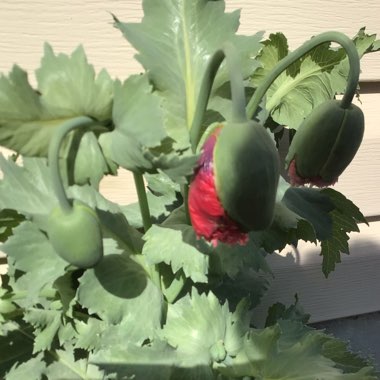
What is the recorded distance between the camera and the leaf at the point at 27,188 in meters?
0.63

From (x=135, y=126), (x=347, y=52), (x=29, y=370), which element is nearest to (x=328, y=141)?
(x=347, y=52)

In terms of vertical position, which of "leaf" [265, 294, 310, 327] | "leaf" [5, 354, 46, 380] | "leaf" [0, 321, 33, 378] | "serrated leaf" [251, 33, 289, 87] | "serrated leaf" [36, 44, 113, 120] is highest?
"serrated leaf" [36, 44, 113, 120]

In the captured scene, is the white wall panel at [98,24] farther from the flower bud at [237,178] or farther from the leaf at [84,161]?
the flower bud at [237,178]

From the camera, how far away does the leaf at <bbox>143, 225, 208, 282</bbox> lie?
0.64m

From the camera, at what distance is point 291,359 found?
2.11 feet

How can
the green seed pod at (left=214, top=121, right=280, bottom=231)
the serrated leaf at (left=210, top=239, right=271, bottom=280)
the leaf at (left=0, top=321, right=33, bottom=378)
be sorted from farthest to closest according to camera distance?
the leaf at (left=0, top=321, right=33, bottom=378), the serrated leaf at (left=210, top=239, right=271, bottom=280), the green seed pod at (left=214, top=121, right=280, bottom=231)

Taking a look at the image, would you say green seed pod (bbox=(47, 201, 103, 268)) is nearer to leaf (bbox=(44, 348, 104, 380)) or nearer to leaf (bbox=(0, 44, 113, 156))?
leaf (bbox=(0, 44, 113, 156))

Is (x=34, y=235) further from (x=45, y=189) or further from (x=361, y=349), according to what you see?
(x=361, y=349)

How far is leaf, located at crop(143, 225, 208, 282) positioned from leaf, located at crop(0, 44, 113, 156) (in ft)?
0.51

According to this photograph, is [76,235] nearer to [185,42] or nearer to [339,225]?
[185,42]

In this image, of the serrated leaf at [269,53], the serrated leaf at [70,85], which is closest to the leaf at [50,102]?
A: the serrated leaf at [70,85]

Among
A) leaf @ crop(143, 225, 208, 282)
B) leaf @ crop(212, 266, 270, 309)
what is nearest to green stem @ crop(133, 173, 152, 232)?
leaf @ crop(143, 225, 208, 282)

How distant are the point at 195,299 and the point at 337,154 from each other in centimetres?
26

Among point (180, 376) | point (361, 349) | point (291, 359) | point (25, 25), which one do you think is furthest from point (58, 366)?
point (361, 349)
